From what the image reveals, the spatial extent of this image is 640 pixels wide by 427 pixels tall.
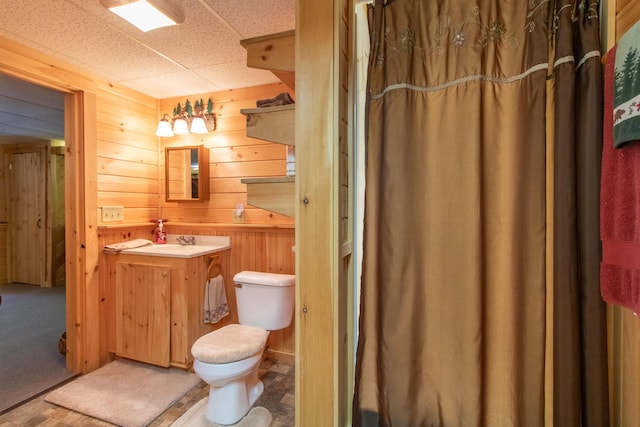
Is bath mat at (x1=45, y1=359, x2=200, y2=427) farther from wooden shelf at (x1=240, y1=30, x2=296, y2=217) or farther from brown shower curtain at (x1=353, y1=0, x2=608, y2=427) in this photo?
wooden shelf at (x1=240, y1=30, x2=296, y2=217)

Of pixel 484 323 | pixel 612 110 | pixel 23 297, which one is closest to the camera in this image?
pixel 612 110

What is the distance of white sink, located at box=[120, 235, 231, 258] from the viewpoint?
2158 mm

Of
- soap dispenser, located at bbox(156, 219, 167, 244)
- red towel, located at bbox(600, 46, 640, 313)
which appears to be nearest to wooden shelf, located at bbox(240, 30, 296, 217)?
red towel, located at bbox(600, 46, 640, 313)

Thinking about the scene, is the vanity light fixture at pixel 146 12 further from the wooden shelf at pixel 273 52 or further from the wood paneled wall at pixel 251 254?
the wood paneled wall at pixel 251 254

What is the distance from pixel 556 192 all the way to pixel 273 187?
103cm

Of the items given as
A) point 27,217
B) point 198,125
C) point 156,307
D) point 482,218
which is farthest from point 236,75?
point 27,217

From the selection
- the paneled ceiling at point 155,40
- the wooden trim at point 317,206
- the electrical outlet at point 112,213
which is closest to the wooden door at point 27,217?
the paneled ceiling at point 155,40

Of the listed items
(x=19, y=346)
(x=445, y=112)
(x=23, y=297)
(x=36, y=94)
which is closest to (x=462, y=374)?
(x=445, y=112)

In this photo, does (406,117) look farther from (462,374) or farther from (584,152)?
(462,374)

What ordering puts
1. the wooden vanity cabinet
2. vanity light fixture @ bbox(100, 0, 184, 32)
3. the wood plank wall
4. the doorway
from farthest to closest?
1. the doorway
2. the wooden vanity cabinet
3. vanity light fixture @ bbox(100, 0, 184, 32)
4. the wood plank wall

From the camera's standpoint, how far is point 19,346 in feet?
8.41

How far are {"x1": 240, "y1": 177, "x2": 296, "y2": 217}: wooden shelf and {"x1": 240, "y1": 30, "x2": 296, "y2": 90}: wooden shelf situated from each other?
461 millimetres

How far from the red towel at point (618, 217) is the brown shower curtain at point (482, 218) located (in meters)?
0.07

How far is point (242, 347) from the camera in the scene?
65.8 inches
